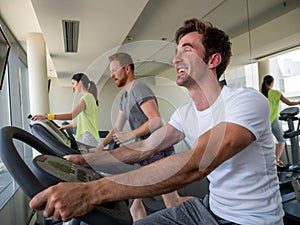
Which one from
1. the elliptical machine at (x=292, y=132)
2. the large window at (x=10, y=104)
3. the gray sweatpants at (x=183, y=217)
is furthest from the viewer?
the elliptical machine at (x=292, y=132)

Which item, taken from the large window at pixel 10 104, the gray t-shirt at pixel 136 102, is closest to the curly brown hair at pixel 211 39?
the gray t-shirt at pixel 136 102

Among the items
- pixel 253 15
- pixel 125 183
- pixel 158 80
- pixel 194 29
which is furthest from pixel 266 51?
Answer: pixel 125 183

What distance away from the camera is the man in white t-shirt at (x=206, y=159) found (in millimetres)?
730

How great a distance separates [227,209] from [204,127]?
36cm

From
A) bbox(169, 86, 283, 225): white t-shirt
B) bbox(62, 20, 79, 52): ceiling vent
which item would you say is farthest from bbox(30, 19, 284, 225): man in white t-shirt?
bbox(62, 20, 79, 52): ceiling vent

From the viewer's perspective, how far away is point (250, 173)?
1016mm

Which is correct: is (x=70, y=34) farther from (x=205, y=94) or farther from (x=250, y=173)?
(x=250, y=173)

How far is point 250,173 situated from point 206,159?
0.95ft

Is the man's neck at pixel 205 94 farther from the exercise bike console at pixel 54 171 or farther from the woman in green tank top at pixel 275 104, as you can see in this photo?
the woman in green tank top at pixel 275 104

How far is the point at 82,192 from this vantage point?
0.66 metres

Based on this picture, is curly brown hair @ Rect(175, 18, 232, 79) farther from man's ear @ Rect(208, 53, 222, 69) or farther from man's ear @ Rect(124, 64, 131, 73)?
man's ear @ Rect(124, 64, 131, 73)

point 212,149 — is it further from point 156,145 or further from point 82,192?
point 156,145

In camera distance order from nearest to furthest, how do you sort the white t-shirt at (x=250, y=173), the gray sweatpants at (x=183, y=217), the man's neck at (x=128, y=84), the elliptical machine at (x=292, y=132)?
the white t-shirt at (x=250, y=173)
the gray sweatpants at (x=183, y=217)
the man's neck at (x=128, y=84)
the elliptical machine at (x=292, y=132)

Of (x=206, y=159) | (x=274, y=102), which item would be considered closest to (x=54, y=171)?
(x=206, y=159)
